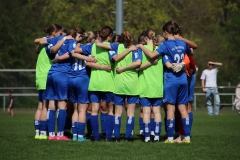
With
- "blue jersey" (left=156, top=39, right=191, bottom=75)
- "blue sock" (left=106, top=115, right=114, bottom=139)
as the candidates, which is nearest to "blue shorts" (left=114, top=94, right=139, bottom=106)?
"blue sock" (left=106, top=115, right=114, bottom=139)

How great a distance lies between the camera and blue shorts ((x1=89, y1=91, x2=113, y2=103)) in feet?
48.6

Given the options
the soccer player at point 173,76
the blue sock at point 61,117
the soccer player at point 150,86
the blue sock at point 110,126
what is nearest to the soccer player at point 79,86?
the blue sock at point 61,117

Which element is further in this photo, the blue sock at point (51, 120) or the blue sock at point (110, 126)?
the blue sock at point (51, 120)

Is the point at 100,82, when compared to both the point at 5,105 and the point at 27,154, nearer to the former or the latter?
the point at 27,154

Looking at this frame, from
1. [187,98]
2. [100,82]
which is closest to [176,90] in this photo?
[187,98]

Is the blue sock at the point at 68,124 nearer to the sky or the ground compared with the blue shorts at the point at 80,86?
nearer to the ground

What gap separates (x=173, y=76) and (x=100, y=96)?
156 centimetres

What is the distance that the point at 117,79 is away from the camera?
579 inches

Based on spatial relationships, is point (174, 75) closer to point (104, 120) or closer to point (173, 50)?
point (173, 50)

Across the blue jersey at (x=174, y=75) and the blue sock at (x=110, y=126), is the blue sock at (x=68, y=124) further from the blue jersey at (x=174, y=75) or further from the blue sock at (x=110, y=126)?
the blue jersey at (x=174, y=75)

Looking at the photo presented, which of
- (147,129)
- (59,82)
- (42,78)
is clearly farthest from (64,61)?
(147,129)

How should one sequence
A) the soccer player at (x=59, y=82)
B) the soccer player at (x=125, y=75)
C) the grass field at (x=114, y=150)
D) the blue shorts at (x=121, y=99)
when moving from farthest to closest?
→ the soccer player at (x=59, y=82)
the blue shorts at (x=121, y=99)
the soccer player at (x=125, y=75)
the grass field at (x=114, y=150)

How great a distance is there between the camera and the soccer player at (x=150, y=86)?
14.7 meters

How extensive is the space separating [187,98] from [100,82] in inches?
66.8
